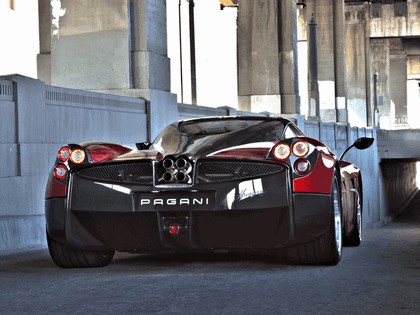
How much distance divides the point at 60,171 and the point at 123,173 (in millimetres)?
525

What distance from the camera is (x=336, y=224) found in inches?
325

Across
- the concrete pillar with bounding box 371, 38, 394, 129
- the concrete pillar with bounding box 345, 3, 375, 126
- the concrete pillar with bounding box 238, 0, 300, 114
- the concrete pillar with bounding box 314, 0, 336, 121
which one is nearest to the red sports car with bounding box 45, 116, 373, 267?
Result: the concrete pillar with bounding box 238, 0, 300, 114

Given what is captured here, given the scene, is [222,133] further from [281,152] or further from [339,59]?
[339,59]

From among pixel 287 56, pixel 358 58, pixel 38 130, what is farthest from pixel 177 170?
pixel 358 58

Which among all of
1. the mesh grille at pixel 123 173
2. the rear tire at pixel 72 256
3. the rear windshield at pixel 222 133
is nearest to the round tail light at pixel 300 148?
the rear windshield at pixel 222 133

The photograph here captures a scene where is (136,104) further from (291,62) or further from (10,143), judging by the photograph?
(291,62)

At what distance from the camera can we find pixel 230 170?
301 inches

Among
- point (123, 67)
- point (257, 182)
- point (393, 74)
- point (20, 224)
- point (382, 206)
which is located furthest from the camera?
point (393, 74)

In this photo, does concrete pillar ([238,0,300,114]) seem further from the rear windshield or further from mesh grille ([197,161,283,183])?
mesh grille ([197,161,283,183])

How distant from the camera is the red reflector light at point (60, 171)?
26.1 feet

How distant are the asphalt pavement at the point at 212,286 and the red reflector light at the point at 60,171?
708 mm

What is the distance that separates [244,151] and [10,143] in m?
4.05

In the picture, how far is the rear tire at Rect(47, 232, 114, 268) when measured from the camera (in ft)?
26.4

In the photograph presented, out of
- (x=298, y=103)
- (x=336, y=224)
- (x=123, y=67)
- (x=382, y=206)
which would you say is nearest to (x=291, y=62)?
(x=298, y=103)
